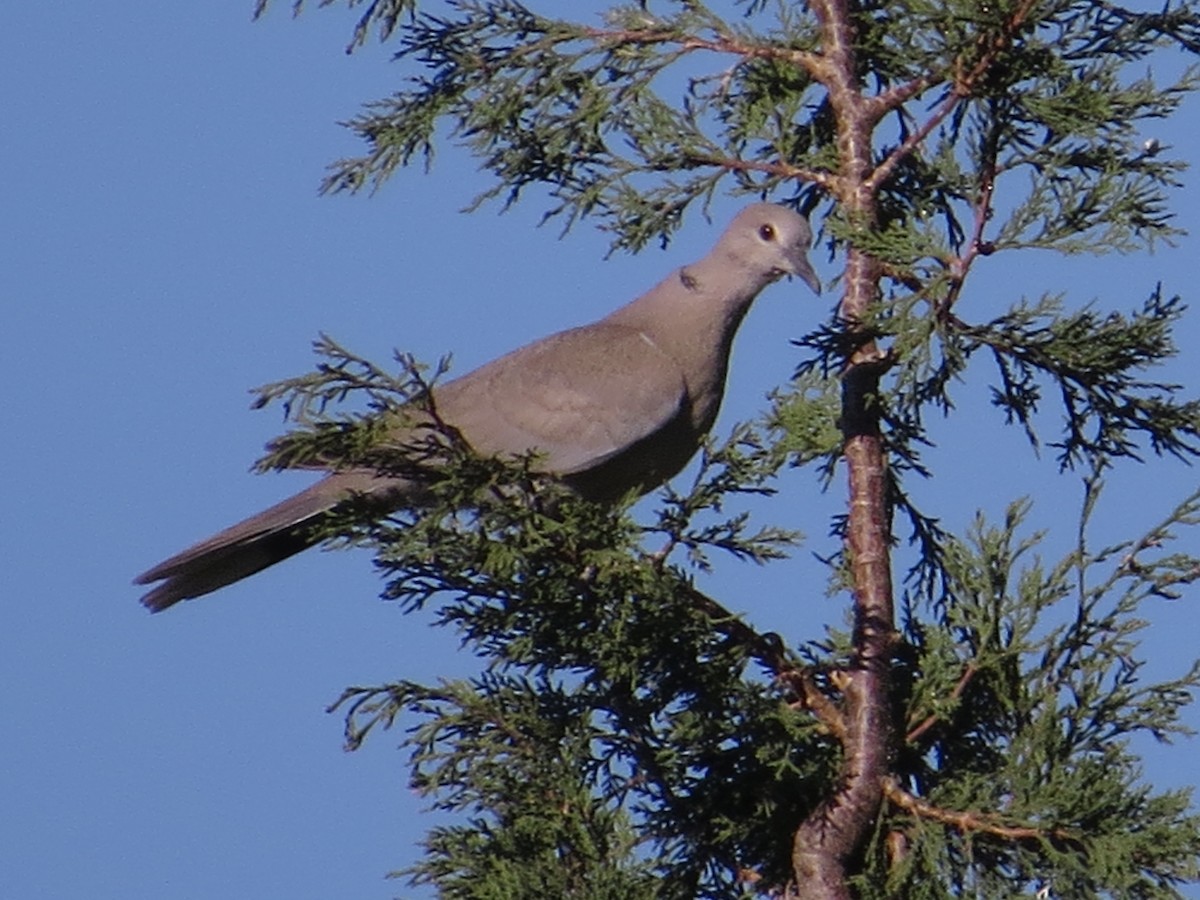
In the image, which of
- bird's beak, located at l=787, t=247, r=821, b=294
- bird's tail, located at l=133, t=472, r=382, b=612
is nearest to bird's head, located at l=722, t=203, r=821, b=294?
bird's beak, located at l=787, t=247, r=821, b=294

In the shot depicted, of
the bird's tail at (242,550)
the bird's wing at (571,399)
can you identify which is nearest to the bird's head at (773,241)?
the bird's wing at (571,399)

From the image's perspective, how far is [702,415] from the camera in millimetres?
5012

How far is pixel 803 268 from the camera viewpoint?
487 centimetres

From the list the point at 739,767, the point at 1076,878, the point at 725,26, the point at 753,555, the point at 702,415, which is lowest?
the point at 1076,878

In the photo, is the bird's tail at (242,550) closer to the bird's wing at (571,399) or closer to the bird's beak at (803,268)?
the bird's wing at (571,399)

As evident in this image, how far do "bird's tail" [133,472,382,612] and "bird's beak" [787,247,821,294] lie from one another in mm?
1146

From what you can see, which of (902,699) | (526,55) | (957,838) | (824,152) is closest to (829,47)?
(824,152)

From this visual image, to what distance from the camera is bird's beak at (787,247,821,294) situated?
483 cm

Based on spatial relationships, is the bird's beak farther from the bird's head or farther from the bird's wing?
the bird's wing

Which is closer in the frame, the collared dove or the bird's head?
the collared dove

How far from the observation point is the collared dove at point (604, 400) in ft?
14.9

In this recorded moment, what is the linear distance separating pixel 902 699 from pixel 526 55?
1574 millimetres

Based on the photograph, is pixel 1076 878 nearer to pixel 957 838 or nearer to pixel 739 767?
pixel 957 838

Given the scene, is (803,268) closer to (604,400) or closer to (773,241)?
(773,241)
